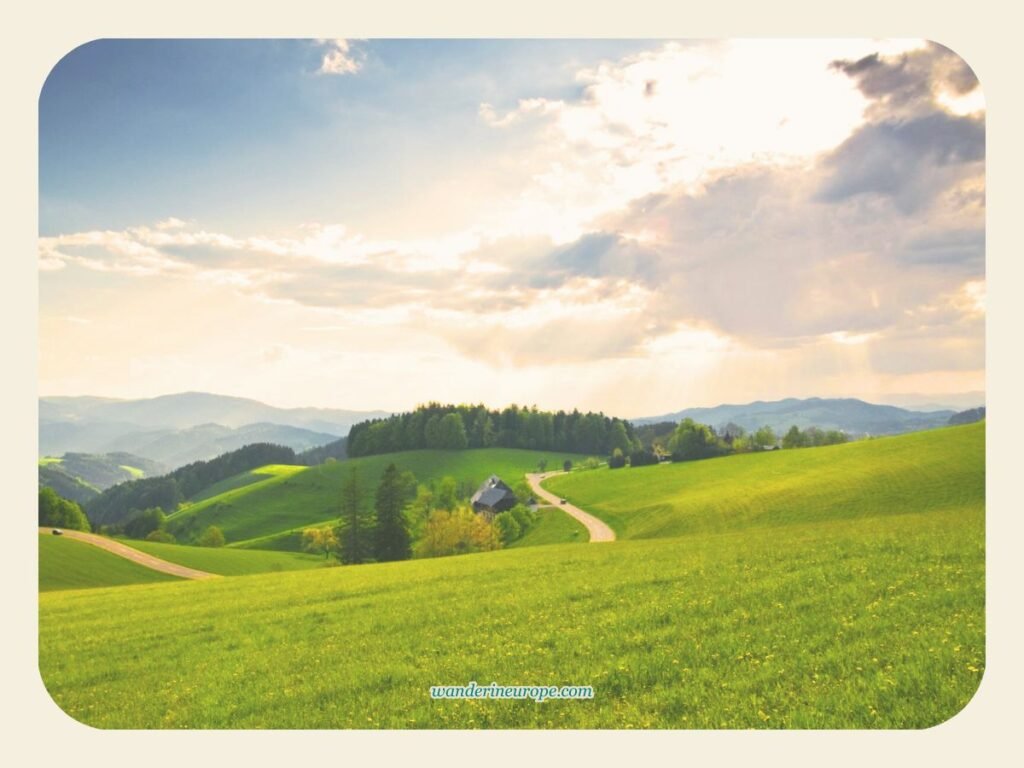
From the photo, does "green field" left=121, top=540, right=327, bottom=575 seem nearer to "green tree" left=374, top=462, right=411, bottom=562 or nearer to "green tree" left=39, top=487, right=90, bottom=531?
"green tree" left=374, top=462, right=411, bottom=562

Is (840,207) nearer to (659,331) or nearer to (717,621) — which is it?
(659,331)

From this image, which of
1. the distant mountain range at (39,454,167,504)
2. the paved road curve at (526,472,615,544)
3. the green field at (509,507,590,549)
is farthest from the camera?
the green field at (509,507,590,549)

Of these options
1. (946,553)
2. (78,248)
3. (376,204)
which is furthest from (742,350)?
(78,248)

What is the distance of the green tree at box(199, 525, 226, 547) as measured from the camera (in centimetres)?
1041

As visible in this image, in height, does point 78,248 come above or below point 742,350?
above

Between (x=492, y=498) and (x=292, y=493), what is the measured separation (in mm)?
3217

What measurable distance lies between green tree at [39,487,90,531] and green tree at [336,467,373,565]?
143 inches

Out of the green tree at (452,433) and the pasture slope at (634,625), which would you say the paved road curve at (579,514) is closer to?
the pasture slope at (634,625)

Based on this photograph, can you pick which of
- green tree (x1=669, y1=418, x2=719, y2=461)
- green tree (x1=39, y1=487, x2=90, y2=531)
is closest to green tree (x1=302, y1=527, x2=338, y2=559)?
green tree (x1=39, y1=487, x2=90, y2=531)

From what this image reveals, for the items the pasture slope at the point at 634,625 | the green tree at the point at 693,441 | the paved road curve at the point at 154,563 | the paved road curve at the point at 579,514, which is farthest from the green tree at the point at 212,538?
the green tree at the point at 693,441

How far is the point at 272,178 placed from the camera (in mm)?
9602

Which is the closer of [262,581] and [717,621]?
[717,621]

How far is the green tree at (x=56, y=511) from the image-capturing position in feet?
29.6

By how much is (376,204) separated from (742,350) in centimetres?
587
